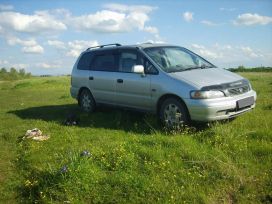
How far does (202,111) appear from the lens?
7.14m

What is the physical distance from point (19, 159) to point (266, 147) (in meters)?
4.36

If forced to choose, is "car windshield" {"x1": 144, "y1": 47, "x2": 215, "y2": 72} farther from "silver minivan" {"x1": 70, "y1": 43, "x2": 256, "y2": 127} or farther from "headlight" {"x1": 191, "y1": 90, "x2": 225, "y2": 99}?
"headlight" {"x1": 191, "y1": 90, "x2": 225, "y2": 99}

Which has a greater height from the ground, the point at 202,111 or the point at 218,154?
the point at 202,111

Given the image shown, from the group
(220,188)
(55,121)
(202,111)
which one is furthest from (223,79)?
(55,121)

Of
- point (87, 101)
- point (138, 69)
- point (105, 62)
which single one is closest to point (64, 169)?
point (138, 69)

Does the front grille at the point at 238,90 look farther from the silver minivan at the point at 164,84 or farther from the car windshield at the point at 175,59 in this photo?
the car windshield at the point at 175,59

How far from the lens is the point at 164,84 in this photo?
7.87 m

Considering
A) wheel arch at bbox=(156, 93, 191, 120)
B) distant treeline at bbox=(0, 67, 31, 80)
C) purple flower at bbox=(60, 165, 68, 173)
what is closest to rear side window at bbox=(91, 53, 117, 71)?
wheel arch at bbox=(156, 93, 191, 120)

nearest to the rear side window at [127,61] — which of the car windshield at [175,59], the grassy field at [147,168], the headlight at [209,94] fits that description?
the car windshield at [175,59]

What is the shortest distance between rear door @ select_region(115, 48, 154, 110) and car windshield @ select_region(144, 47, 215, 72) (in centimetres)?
39

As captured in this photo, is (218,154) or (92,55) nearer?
(218,154)

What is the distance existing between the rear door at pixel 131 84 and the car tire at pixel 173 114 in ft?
2.00

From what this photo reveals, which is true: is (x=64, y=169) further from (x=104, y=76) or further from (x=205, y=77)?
(x=104, y=76)

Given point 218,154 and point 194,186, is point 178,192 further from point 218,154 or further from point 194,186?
point 218,154
